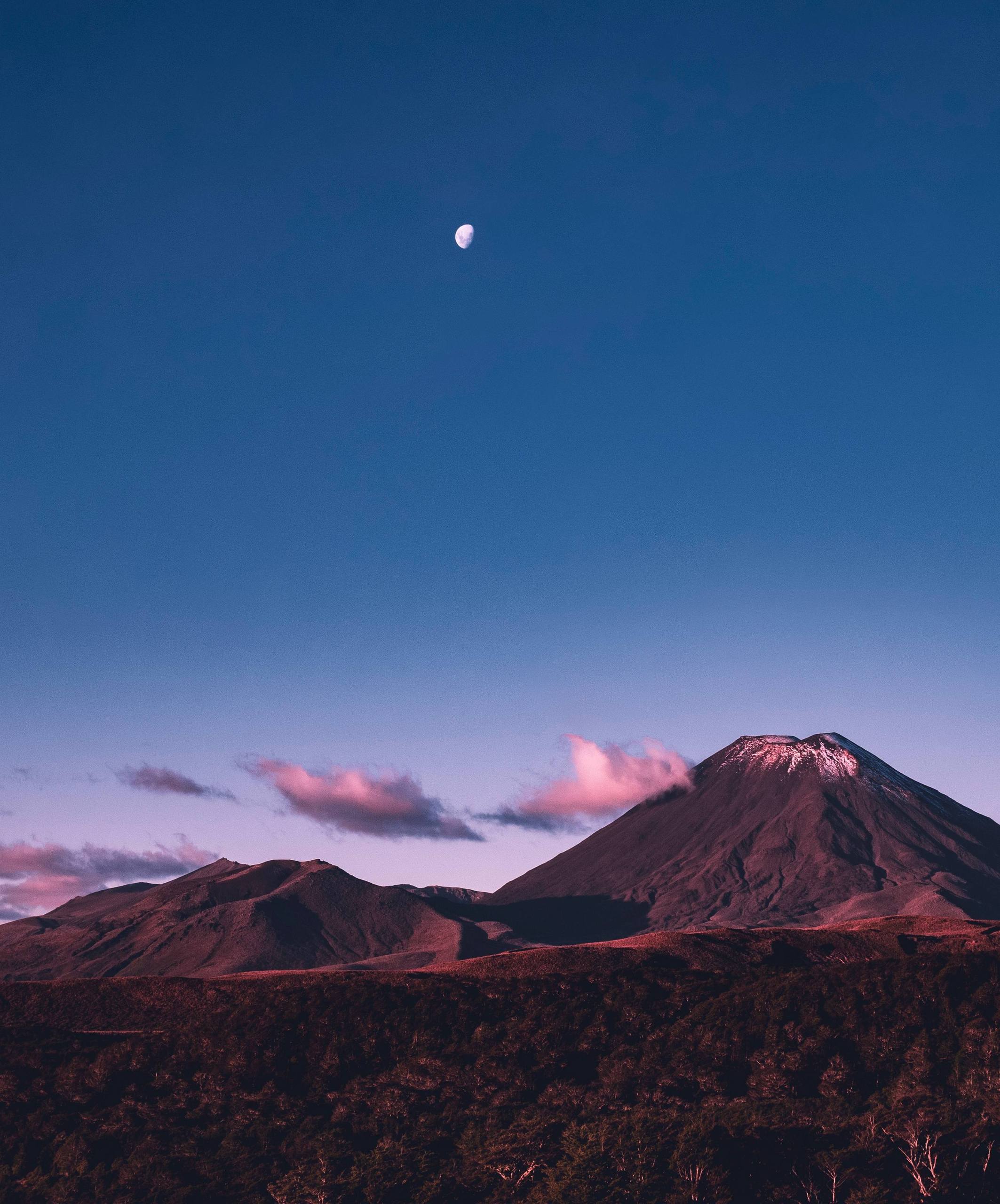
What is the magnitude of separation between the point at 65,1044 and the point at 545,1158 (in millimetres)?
30973

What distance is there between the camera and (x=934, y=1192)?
125 feet

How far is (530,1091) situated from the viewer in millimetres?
51688

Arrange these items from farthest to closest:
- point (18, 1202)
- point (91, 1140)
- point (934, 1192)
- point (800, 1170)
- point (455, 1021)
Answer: point (455, 1021) → point (91, 1140) → point (18, 1202) → point (800, 1170) → point (934, 1192)

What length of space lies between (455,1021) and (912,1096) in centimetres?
2340

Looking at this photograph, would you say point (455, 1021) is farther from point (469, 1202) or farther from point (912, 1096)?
point (912, 1096)

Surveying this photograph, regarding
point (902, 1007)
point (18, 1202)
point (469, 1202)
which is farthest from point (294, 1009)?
point (902, 1007)

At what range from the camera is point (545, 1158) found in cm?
4172

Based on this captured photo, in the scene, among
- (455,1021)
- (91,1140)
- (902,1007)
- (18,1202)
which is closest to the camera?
(18,1202)

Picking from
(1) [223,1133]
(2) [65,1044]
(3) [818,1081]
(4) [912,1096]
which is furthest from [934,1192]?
(2) [65,1044]

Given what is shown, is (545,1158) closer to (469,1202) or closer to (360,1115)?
(469,1202)

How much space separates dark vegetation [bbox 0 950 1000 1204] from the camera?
4050 centimetres

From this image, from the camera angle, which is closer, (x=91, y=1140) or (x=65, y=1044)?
(x=91, y=1140)

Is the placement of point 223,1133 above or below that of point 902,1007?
below

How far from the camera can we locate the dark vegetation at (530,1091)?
40.5m
